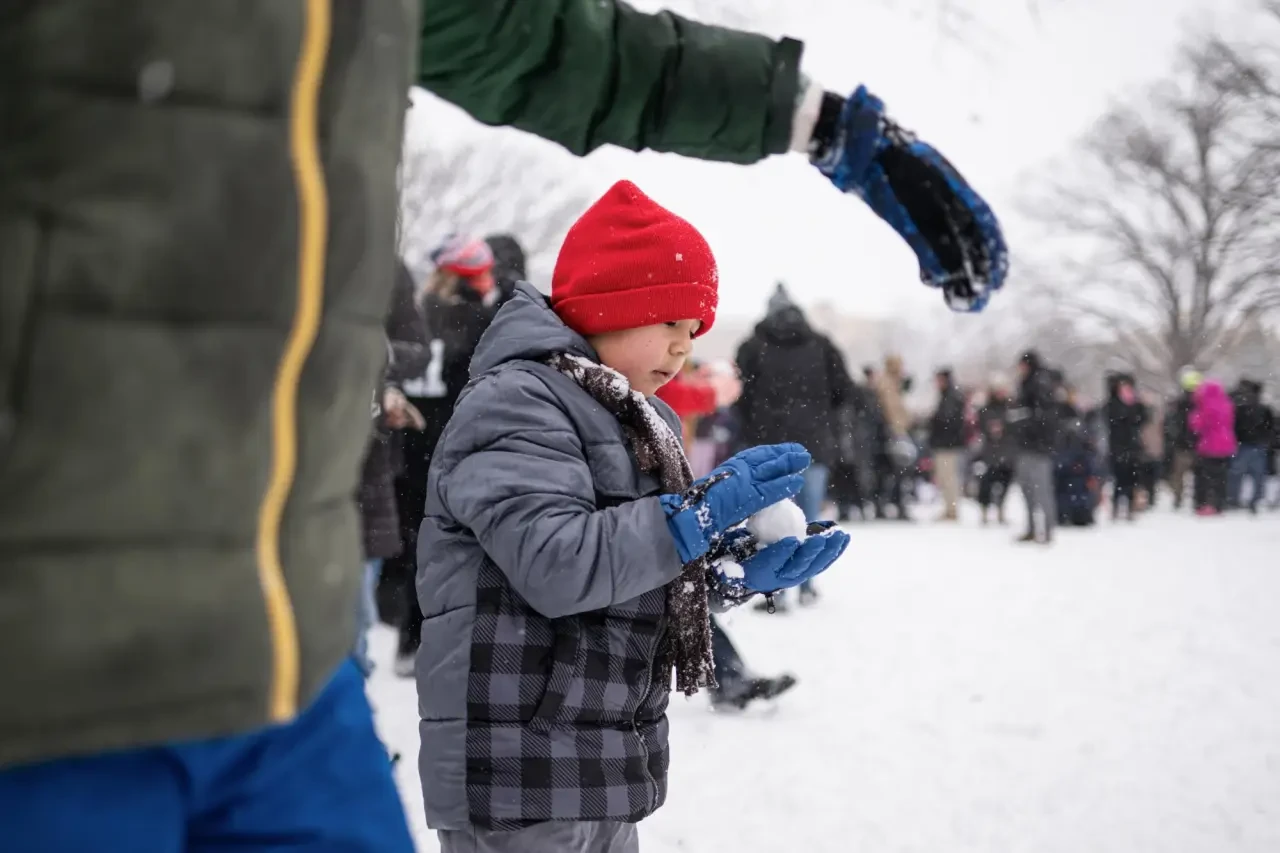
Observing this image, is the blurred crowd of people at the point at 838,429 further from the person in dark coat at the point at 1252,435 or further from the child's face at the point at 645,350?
the child's face at the point at 645,350

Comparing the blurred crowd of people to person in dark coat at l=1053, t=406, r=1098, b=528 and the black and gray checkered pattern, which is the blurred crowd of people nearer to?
person in dark coat at l=1053, t=406, r=1098, b=528

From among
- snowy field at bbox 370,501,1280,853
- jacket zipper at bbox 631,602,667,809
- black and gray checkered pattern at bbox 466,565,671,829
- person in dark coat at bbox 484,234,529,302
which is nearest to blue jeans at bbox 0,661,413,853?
black and gray checkered pattern at bbox 466,565,671,829

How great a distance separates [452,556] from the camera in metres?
2.02

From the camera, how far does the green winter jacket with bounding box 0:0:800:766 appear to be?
74 cm

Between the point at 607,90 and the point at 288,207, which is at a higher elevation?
the point at 607,90

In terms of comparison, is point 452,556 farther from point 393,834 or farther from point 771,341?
point 771,341

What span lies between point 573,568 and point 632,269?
67cm

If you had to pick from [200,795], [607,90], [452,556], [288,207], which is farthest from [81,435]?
[452,556]

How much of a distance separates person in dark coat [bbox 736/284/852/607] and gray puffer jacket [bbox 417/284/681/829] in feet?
19.5

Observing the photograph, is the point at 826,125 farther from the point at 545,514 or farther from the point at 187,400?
the point at 187,400

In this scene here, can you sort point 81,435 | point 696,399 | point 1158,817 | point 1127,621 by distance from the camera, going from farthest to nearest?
point 1127,621 → point 696,399 → point 1158,817 → point 81,435

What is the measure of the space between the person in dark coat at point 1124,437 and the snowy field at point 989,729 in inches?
271

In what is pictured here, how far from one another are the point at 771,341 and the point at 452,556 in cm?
617

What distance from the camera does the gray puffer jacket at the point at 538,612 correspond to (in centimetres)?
184
